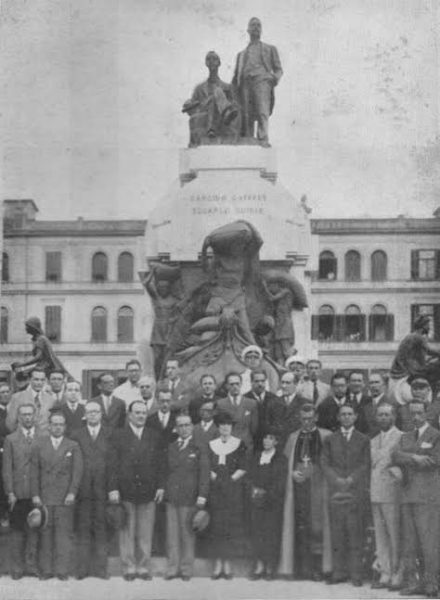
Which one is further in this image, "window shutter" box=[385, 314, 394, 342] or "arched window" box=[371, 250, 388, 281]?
"arched window" box=[371, 250, 388, 281]

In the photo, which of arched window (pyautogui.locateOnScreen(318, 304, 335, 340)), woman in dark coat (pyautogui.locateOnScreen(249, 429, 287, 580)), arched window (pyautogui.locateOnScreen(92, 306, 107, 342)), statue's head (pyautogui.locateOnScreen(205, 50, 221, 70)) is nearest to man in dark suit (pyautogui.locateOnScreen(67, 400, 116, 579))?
woman in dark coat (pyautogui.locateOnScreen(249, 429, 287, 580))

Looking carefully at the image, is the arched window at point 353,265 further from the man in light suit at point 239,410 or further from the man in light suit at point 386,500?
the man in light suit at point 386,500

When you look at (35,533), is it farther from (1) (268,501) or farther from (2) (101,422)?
(1) (268,501)

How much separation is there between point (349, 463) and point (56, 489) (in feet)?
8.31

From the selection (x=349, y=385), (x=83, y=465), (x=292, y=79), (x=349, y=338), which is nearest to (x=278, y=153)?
(x=292, y=79)

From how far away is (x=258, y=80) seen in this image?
620 inches

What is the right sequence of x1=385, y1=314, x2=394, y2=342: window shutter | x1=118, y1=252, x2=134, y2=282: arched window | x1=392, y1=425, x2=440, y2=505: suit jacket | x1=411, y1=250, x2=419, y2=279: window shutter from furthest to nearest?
x1=118, y1=252, x2=134, y2=282: arched window < x1=385, y1=314, x2=394, y2=342: window shutter < x1=411, y1=250, x2=419, y2=279: window shutter < x1=392, y1=425, x2=440, y2=505: suit jacket

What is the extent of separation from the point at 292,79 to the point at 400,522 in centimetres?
737

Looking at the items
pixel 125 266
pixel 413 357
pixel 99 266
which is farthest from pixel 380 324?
pixel 413 357

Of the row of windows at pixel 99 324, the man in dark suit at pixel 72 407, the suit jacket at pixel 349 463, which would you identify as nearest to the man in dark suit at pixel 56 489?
the man in dark suit at pixel 72 407

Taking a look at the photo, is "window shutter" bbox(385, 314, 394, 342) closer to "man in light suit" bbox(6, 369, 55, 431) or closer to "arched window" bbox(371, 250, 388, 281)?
"arched window" bbox(371, 250, 388, 281)

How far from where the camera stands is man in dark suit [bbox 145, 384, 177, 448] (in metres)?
11.3

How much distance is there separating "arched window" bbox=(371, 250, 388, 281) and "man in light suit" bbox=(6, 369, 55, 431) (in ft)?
69.8

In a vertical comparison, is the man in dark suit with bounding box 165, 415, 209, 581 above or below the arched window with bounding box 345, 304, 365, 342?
below
